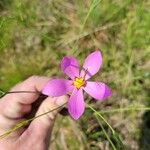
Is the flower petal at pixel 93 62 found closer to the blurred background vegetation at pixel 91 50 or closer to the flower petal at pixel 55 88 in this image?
the flower petal at pixel 55 88

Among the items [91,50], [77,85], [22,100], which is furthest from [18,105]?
[91,50]

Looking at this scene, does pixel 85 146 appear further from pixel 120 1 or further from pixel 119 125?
pixel 120 1

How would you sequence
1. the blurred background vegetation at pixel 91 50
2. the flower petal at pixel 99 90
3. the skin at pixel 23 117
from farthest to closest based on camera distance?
the blurred background vegetation at pixel 91 50
the skin at pixel 23 117
the flower petal at pixel 99 90

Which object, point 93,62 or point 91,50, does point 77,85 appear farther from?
point 91,50

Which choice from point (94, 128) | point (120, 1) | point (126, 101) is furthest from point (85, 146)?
point (120, 1)

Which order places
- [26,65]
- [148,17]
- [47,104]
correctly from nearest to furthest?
1. [47,104]
2. [148,17]
3. [26,65]

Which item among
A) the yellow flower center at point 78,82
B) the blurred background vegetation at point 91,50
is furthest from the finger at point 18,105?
the blurred background vegetation at point 91,50
